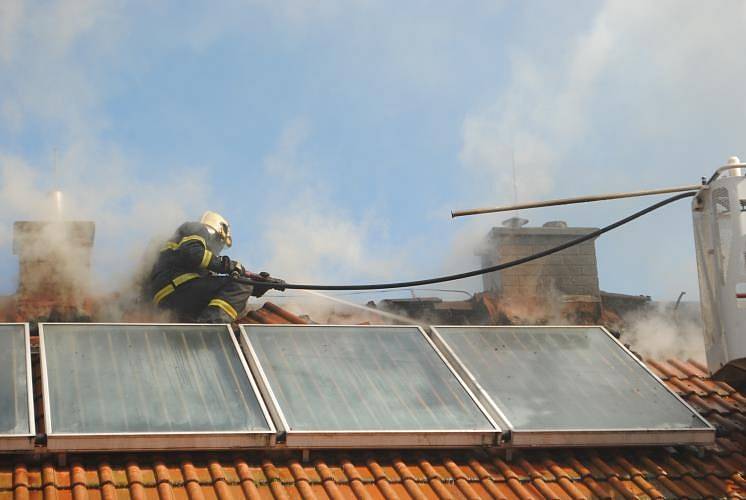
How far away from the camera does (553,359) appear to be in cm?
988

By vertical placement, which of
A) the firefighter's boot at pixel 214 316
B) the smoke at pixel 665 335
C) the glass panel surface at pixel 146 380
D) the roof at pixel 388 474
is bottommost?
the roof at pixel 388 474

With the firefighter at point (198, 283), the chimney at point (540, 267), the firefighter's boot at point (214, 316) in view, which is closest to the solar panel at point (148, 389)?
the firefighter's boot at point (214, 316)

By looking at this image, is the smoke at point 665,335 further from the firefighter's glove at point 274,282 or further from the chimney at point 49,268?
the chimney at point 49,268

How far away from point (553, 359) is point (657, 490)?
1.80 m

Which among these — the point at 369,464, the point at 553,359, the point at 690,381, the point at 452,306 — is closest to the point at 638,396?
the point at 553,359

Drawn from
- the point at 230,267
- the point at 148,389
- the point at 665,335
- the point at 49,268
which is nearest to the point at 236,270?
the point at 230,267

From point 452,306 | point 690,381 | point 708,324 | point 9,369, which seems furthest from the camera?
point 452,306

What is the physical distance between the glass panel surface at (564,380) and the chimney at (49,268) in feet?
13.9

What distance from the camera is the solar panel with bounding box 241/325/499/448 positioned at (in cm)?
814

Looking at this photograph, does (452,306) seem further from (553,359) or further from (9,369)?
(9,369)

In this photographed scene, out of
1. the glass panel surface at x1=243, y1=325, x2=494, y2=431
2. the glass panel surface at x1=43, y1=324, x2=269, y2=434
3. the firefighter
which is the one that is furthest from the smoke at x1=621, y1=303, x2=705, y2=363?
the glass panel surface at x1=43, y1=324, x2=269, y2=434

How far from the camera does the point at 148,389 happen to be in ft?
26.6

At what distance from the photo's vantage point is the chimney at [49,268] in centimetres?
1185

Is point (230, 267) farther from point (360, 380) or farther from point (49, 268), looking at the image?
point (360, 380)
